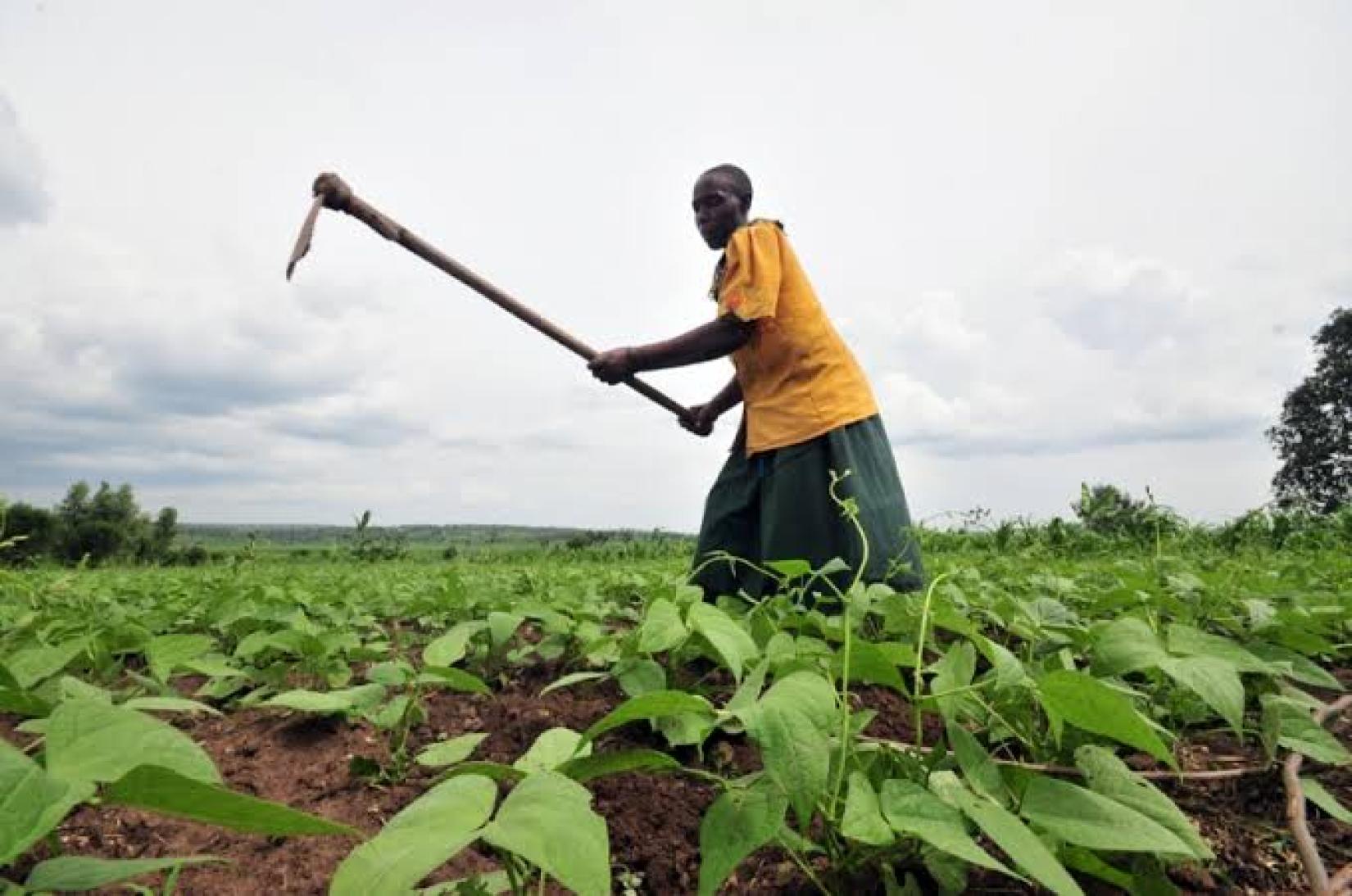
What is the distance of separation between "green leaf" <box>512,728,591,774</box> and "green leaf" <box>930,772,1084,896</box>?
1.52 ft

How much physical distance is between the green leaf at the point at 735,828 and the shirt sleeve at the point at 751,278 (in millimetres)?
2527

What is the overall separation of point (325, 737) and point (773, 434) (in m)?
2.21

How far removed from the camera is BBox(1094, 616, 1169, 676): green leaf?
1.26m

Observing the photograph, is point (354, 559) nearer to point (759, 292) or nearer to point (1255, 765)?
point (759, 292)

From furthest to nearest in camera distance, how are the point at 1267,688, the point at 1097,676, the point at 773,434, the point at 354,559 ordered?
the point at 354,559, the point at 773,434, the point at 1267,688, the point at 1097,676

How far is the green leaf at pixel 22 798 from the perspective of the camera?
22.1 inches

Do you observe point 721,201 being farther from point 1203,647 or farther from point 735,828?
point 735,828

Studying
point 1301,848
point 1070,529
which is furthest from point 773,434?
point 1070,529

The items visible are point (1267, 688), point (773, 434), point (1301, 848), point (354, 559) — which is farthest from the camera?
point (354, 559)

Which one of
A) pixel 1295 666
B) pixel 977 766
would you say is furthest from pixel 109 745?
pixel 1295 666

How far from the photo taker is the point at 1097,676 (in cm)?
136

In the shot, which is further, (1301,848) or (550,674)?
(550,674)

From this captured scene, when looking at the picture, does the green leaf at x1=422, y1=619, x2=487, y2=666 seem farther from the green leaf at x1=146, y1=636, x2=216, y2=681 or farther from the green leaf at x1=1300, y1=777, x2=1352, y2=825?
the green leaf at x1=1300, y1=777, x2=1352, y2=825

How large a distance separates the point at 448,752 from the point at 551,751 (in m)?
0.45
